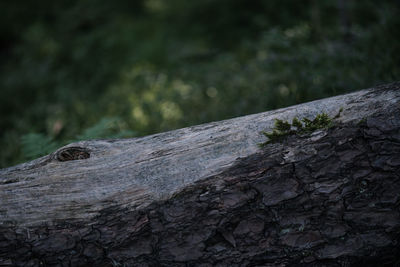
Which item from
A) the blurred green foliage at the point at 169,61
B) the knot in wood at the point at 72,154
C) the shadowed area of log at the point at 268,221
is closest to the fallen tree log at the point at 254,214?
the shadowed area of log at the point at 268,221

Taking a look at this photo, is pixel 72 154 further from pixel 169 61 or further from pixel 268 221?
pixel 169 61

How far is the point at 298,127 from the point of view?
6.43ft

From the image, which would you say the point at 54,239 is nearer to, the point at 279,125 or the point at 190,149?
the point at 190,149

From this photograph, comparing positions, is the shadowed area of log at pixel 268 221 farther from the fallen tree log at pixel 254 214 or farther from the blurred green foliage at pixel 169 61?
the blurred green foliage at pixel 169 61

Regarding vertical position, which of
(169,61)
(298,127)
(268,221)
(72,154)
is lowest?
(268,221)

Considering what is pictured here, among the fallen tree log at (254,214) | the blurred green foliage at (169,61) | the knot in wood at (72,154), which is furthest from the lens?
the blurred green foliage at (169,61)

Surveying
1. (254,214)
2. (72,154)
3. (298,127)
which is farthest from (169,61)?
(254,214)

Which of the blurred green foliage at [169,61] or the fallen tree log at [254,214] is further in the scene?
the blurred green foliage at [169,61]

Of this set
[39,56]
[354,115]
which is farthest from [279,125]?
[39,56]

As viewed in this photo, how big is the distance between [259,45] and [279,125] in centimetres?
441

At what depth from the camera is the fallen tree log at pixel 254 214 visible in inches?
72.9

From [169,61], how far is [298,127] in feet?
16.7

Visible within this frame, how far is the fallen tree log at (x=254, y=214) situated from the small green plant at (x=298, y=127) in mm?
→ 40

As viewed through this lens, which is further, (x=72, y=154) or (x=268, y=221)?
(x=72, y=154)
